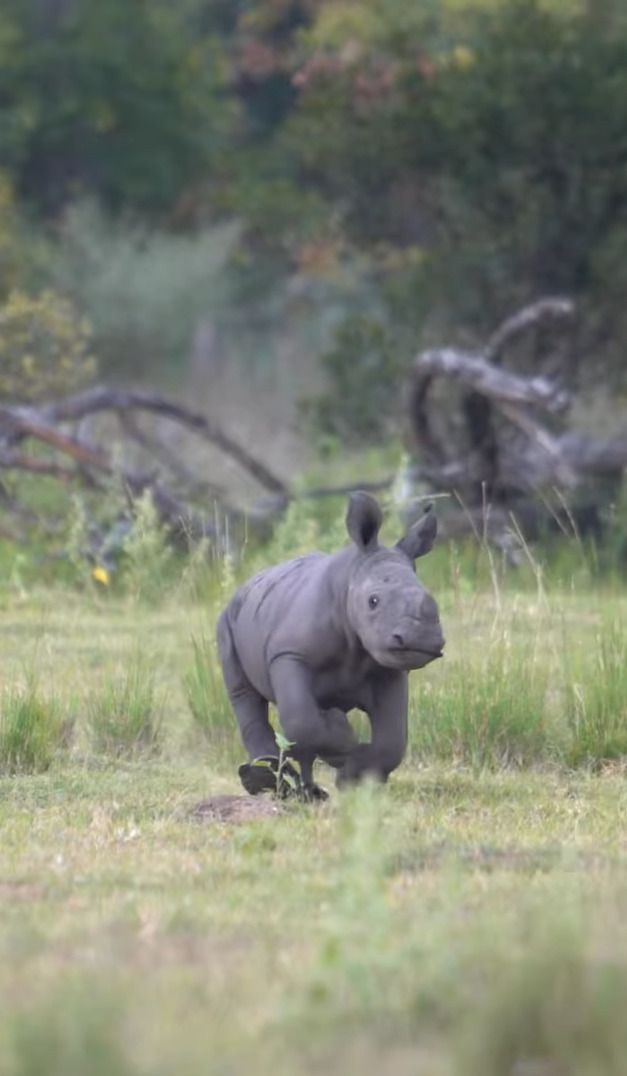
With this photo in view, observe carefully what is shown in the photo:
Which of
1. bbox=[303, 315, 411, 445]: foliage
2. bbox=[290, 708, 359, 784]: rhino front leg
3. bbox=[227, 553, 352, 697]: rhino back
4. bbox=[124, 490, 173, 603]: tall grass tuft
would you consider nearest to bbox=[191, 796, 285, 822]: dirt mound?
bbox=[290, 708, 359, 784]: rhino front leg

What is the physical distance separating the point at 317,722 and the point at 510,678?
1.65 meters

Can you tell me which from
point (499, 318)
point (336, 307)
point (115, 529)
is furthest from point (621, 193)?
point (336, 307)

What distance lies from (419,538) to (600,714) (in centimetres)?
151

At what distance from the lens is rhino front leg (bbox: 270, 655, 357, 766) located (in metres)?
7.33

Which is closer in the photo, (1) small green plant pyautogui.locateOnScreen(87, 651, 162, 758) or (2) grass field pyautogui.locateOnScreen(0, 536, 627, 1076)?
(2) grass field pyautogui.locateOnScreen(0, 536, 627, 1076)

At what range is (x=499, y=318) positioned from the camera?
705 inches

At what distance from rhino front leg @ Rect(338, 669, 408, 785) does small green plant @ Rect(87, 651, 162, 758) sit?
1726 mm

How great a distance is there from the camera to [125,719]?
29.7 feet

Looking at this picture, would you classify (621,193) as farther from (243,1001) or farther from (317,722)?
(243,1001)

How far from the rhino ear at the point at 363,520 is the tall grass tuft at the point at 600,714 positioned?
163cm

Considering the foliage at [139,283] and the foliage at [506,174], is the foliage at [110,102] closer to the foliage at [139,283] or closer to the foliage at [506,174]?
the foliage at [139,283]

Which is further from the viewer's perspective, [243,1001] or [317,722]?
[317,722]

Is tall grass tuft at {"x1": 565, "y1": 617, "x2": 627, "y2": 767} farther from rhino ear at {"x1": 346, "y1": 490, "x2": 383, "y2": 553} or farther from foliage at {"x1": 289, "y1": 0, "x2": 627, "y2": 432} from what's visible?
foliage at {"x1": 289, "y1": 0, "x2": 627, "y2": 432}

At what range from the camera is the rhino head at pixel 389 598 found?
6.92 m
